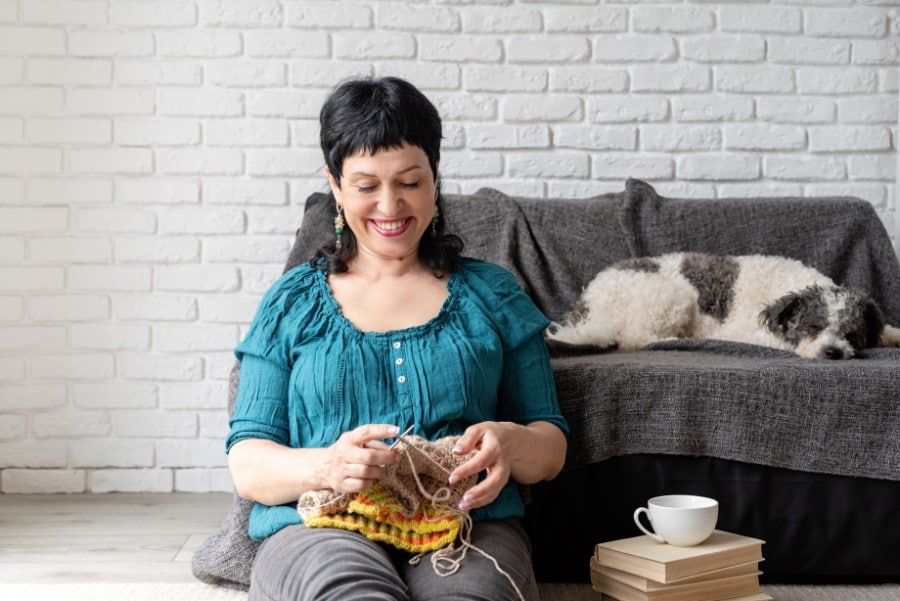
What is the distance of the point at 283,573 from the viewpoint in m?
1.34

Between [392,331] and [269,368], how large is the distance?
0.69ft

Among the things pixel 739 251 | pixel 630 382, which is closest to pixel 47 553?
pixel 630 382

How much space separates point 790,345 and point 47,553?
1996 millimetres

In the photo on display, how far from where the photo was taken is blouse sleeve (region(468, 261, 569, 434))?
1653 millimetres

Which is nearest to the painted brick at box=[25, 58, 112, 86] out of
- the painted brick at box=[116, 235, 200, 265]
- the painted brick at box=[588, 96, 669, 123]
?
the painted brick at box=[116, 235, 200, 265]

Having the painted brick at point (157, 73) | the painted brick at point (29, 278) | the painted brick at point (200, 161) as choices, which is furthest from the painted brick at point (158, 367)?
the painted brick at point (157, 73)

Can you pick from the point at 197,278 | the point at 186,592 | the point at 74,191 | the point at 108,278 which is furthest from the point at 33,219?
the point at 186,592

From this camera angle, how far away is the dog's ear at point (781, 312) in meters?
2.58

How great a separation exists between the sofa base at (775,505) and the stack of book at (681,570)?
241 mm

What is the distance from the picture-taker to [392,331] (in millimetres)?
1576

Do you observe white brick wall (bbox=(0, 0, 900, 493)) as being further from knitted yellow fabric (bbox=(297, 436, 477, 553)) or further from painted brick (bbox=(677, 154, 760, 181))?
knitted yellow fabric (bbox=(297, 436, 477, 553))

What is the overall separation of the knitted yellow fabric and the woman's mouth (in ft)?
1.14

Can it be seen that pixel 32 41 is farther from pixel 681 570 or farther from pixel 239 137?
pixel 681 570

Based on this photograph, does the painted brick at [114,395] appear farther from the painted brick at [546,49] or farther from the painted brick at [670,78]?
the painted brick at [670,78]
